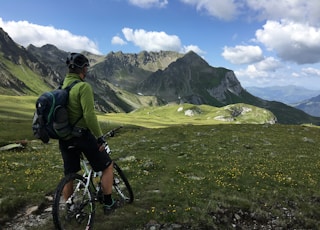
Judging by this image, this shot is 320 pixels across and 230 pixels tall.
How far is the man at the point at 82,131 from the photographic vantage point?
33.2 ft

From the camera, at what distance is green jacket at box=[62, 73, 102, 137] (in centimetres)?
1006

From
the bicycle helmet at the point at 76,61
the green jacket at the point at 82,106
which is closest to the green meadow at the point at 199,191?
the green jacket at the point at 82,106

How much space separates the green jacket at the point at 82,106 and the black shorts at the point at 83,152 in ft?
1.25

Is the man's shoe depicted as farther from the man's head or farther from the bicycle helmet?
the bicycle helmet

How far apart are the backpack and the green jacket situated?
0.77ft

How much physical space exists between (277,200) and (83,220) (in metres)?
9.44

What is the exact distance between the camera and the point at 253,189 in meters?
17.2

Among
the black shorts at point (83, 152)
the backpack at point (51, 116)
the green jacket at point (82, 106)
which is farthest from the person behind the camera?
the black shorts at point (83, 152)

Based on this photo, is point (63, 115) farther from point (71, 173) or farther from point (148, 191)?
point (148, 191)

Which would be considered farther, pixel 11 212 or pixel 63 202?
pixel 11 212

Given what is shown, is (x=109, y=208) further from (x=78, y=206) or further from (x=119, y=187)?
(x=119, y=187)

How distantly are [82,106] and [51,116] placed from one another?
3.09ft

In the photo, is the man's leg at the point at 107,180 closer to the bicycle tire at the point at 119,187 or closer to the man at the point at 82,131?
the man at the point at 82,131

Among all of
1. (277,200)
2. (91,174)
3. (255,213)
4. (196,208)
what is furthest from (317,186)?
(91,174)
